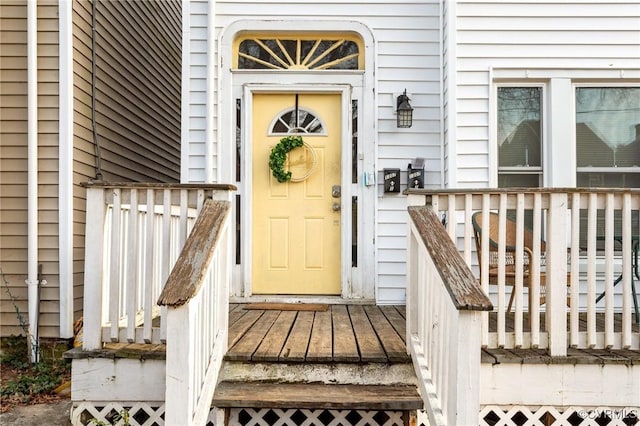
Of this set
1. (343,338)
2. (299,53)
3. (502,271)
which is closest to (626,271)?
(502,271)

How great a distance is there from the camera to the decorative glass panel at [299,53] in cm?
435

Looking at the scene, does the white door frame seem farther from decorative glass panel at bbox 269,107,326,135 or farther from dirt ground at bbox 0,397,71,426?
dirt ground at bbox 0,397,71,426

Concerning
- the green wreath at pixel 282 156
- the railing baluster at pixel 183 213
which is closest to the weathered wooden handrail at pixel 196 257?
the railing baluster at pixel 183 213

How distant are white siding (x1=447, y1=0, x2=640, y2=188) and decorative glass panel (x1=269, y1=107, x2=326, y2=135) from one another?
45.1 inches

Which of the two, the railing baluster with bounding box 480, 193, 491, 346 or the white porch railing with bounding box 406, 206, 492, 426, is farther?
the railing baluster with bounding box 480, 193, 491, 346

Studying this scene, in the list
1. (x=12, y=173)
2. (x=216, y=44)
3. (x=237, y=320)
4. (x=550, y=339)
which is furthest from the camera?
(x=216, y=44)

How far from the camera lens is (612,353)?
2.64 metres

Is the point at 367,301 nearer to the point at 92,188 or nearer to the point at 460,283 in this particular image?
the point at 460,283

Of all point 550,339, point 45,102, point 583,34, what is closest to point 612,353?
point 550,339

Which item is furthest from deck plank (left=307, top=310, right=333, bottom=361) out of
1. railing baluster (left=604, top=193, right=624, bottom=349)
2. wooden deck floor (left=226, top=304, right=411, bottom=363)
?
railing baluster (left=604, top=193, right=624, bottom=349)

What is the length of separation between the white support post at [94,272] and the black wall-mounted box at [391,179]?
2.37m

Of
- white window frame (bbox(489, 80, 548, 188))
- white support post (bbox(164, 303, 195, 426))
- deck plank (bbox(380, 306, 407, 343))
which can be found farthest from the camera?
white window frame (bbox(489, 80, 548, 188))

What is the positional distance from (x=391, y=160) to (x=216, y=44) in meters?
1.84

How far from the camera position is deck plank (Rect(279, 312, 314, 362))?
2588 mm
